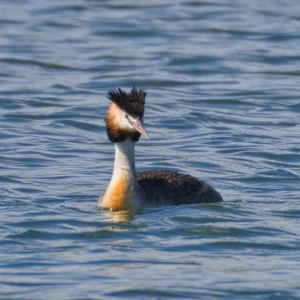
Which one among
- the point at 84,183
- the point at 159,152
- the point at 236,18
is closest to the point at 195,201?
the point at 84,183

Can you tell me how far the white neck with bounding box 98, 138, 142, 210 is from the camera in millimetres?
10672

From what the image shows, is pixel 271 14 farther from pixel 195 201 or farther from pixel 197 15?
pixel 195 201

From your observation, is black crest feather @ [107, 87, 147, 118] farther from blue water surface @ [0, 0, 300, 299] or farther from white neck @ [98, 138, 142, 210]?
blue water surface @ [0, 0, 300, 299]

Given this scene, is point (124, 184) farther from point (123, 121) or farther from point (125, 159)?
point (123, 121)

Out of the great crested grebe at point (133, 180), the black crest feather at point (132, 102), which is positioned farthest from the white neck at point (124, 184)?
the black crest feather at point (132, 102)

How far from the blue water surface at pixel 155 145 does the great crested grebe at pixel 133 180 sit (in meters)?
0.16

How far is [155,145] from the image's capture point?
1491cm

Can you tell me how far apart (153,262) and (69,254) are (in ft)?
2.57

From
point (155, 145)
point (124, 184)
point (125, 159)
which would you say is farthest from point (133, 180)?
point (155, 145)

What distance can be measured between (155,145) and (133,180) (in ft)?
13.6

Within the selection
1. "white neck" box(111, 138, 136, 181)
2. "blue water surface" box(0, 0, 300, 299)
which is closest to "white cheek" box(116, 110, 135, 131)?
"white neck" box(111, 138, 136, 181)

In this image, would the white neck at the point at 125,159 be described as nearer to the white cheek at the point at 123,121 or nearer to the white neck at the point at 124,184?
the white neck at the point at 124,184

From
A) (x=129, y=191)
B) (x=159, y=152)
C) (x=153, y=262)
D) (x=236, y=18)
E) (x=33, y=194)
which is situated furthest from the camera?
(x=236, y=18)

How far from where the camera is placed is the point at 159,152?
1438 cm
